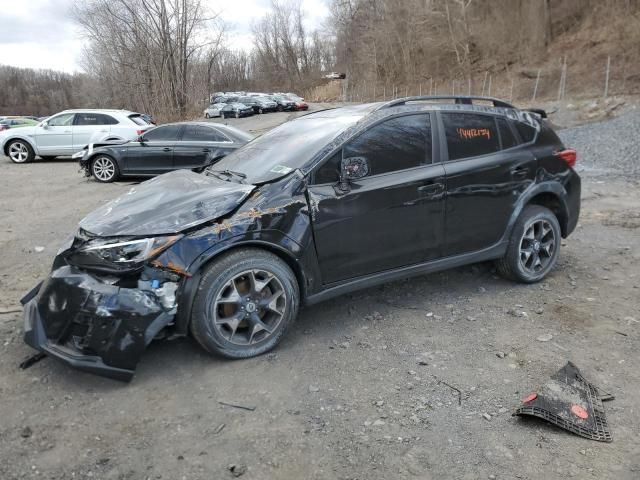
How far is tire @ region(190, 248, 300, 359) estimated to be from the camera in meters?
3.26

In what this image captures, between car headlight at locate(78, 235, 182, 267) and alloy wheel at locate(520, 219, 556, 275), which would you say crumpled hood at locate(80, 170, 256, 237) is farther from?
alloy wheel at locate(520, 219, 556, 275)

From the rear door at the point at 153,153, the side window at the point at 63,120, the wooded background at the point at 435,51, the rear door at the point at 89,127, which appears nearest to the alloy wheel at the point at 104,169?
the rear door at the point at 153,153

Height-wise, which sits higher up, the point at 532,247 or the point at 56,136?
the point at 56,136

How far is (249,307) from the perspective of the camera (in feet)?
11.2

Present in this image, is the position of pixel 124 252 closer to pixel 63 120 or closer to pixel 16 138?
pixel 63 120

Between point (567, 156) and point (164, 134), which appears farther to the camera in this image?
point (164, 134)

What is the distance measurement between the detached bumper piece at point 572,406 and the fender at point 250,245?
1585 millimetres

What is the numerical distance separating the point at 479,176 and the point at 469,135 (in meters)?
0.36

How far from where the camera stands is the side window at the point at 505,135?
4543 mm

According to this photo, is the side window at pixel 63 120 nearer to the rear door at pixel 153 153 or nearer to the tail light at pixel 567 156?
the rear door at pixel 153 153

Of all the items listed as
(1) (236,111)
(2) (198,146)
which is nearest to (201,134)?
(2) (198,146)

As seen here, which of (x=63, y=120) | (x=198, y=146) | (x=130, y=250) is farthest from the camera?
(x=63, y=120)

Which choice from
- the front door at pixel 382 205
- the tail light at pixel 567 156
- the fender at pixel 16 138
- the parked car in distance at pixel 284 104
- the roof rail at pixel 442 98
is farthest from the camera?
the parked car in distance at pixel 284 104

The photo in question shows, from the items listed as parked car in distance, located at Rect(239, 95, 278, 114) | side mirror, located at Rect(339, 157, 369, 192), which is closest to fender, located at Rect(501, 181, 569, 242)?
side mirror, located at Rect(339, 157, 369, 192)
